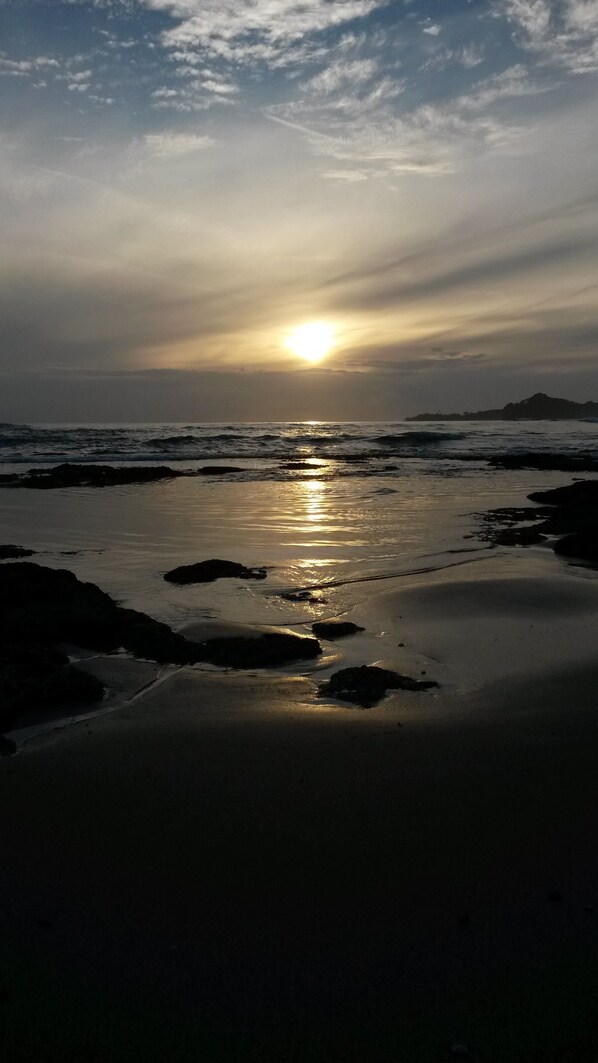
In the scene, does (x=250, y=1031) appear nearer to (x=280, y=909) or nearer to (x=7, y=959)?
(x=280, y=909)

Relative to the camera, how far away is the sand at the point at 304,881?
221 cm

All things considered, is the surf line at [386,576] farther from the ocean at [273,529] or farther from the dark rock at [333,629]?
the dark rock at [333,629]

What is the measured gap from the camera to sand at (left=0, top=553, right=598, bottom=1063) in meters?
2.21

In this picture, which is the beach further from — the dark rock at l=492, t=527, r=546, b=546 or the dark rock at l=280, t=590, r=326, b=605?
the dark rock at l=492, t=527, r=546, b=546

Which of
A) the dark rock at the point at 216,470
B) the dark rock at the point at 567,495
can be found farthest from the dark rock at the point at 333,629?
the dark rock at the point at 216,470

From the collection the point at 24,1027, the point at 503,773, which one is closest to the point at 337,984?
the point at 24,1027

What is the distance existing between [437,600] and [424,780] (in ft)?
12.4

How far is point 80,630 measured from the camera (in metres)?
5.85

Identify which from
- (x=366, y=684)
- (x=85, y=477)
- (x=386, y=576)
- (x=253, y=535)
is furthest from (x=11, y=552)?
(x=85, y=477)

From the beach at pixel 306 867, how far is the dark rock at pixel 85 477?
17203mm

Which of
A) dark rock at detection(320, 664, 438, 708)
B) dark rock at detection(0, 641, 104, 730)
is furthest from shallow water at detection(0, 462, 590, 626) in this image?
dark rock at detection(0, 641, 104, 730)

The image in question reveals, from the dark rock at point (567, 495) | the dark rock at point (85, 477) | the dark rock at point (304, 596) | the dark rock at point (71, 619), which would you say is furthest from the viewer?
the dark rock at point (85, 477)

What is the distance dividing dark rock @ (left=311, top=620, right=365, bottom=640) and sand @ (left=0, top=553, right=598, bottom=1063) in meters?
1.42

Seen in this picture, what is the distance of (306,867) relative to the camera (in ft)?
9.56
